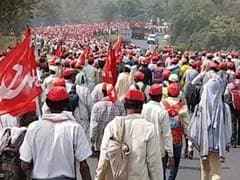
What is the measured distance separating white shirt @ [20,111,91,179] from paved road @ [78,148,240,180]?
17.7 feet

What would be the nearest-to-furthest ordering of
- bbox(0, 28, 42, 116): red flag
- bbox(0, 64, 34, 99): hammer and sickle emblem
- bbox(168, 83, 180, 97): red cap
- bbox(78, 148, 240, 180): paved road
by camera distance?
bbox(0, 28, 42, 116): red flag
bbox(0, 64, 34, 99): hammer and sickle emblem
bbox(168, 83, 180, 97): red cap
bbox(78, 148, 240, 180): paved road

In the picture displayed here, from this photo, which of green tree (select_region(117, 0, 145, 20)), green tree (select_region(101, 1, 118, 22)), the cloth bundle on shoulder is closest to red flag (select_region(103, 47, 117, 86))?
the cloth bundle on shoulder

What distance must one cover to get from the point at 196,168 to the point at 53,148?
23.7ft

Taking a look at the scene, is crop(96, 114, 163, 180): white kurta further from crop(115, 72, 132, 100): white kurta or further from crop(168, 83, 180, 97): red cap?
crop(115, 72, 132, 100): white kurta

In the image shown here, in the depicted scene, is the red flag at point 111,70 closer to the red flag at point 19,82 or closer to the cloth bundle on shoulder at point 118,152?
the red flag at point 19,82

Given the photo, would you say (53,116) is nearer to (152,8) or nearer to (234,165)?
(234,165)

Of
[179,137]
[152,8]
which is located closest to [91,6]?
[152,8]

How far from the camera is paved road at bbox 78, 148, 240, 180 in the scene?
1326cm

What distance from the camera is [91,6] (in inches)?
7106

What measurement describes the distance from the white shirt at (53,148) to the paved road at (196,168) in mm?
5382

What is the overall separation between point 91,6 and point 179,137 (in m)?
171

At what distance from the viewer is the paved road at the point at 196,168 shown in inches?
522

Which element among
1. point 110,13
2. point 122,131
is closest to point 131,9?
point 110,13

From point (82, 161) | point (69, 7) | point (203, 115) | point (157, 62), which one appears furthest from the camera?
point (69, 7)
